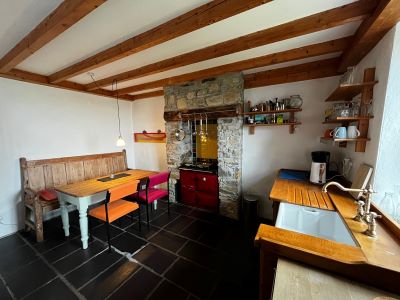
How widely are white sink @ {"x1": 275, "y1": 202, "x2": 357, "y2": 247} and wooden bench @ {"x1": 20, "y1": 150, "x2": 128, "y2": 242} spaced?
318 cm

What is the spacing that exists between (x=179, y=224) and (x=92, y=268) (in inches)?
50.8

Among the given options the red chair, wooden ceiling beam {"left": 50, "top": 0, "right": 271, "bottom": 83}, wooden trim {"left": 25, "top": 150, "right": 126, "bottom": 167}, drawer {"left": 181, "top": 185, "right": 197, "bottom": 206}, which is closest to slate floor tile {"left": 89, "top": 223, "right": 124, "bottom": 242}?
the red chair

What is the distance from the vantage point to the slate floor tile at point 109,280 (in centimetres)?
165

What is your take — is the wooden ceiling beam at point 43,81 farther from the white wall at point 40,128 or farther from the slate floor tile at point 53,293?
the slate floor tile at point 53,293

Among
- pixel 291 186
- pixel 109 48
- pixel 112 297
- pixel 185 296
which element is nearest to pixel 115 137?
pixel 109 48

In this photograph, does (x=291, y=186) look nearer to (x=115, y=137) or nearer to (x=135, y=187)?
(x=135, y=187)

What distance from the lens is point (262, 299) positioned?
3.86ft

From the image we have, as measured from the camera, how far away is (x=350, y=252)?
37.0 inches

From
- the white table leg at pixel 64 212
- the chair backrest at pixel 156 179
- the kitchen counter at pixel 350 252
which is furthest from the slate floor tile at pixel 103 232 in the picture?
the kitchen counter at pixel 350 252

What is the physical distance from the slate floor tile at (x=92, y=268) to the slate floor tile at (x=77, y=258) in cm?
9

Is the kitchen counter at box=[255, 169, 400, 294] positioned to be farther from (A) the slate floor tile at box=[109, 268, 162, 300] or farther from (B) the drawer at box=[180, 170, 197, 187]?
(B) the drawer at box=[180, 170, 197, 187]

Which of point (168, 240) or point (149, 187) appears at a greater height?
point (149, 187)

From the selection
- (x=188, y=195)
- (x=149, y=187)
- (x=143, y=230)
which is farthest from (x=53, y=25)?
(x=188, y=195)

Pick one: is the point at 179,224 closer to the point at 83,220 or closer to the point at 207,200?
the point at 207,200
